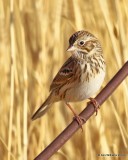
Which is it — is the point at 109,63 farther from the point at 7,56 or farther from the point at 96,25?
the point at 7,56

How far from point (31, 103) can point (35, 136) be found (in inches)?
9.8

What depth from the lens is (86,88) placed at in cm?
198

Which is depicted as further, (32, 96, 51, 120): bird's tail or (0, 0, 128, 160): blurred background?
(0, 0, 128, 160): blurred background

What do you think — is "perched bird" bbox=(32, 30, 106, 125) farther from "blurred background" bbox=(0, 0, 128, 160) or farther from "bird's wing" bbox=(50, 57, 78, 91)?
"blurred background" bbox=(0, 0, 128, 160)

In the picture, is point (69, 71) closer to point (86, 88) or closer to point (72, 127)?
point (86, 88)

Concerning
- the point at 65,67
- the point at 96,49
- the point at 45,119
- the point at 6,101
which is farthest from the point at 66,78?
the point at 6,101

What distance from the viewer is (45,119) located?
2490 millimetres

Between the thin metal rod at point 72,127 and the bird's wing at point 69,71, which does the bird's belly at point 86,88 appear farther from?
the thin metal rod at point 72,127

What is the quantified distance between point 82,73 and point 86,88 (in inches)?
3.1

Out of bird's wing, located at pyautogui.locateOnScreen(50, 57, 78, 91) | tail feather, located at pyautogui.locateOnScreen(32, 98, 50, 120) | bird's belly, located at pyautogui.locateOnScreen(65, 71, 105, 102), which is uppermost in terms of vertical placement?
bird's wing, located at pyautogui.locateOnScreen(50, 57, 78, 91)

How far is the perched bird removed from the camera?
6.45 ft

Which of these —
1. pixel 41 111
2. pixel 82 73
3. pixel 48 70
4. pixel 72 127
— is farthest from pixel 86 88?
pixel 72 127

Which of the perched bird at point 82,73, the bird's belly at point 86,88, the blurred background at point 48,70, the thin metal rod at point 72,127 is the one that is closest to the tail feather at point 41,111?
the perched bird at point 82,73

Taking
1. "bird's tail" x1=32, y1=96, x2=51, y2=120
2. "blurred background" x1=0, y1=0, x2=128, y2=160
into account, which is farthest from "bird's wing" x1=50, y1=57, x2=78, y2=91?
"blurred background" x1=0, y1=0, x2=128, y2=160
